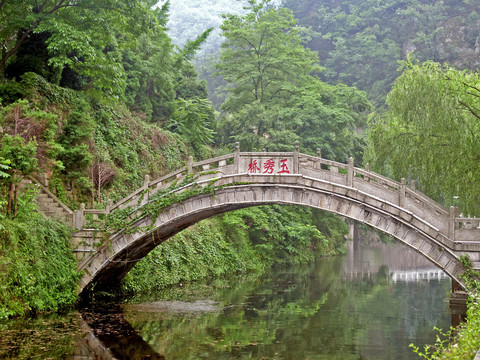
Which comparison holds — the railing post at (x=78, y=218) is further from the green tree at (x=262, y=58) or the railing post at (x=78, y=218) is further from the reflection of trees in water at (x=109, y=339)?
the green tree at (x=262, y=58)

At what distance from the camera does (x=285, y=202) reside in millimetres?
15328

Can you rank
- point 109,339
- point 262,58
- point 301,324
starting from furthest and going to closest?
point 262,58 < point 301,324 < point 109,339

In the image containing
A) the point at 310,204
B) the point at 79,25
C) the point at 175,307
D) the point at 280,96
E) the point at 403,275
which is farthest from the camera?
the point at 280,96

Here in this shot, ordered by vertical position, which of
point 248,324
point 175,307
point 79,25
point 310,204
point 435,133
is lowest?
point 248,324

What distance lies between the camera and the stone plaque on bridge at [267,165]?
598 inches

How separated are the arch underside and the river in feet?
4.64

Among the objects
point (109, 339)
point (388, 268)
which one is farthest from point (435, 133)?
point (388, 268)

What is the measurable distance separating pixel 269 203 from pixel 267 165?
3.82 ft

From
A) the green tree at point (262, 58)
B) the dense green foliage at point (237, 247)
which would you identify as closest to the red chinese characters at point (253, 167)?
the dense green foliage at point (237, 247)

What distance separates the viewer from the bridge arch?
14141 millimetres

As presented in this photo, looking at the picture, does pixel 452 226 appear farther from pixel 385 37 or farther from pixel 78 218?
pixel 385 37

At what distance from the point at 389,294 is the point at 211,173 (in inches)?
380

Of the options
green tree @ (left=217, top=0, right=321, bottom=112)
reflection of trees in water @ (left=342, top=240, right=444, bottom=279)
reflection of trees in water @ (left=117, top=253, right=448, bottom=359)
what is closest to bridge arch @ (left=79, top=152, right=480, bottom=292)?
reflection of trees in water @ (left=117, top=253, right=448, bottom=359)

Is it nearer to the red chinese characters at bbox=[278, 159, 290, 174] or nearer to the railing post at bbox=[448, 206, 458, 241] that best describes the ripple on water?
the red chinese characters at bbox=[278, 159, 290, 174]
